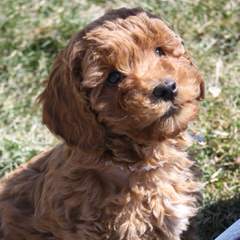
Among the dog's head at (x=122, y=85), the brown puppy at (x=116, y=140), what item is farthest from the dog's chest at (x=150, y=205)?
the dog's head at (x=122, y=85)

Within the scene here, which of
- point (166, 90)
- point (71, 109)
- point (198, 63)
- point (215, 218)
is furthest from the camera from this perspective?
point (198, 63)

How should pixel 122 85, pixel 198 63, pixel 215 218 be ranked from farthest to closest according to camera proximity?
pixel 198 63 → pixel 215 218 → pixel 122 85

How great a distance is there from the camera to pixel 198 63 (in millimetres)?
7023

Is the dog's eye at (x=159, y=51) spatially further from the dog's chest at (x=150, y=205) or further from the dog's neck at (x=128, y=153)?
the dog's chest at (x=150, y=205)

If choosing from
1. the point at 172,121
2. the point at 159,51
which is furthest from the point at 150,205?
the point at 159,51

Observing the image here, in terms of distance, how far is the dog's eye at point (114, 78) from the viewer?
448 centimetres

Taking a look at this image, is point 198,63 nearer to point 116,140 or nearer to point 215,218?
point 215,218

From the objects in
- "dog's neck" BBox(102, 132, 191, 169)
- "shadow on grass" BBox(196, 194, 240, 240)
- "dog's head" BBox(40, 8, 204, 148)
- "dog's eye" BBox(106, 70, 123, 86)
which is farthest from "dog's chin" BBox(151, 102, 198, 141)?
"shadow on grass" BBox(196, 194, 240, 240)

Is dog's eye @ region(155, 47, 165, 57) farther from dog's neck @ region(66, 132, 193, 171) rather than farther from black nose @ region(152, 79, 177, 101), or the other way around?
dog's neck @ region(66, 132, 193, 171)

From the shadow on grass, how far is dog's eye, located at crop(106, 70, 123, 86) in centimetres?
165

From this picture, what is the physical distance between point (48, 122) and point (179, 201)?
102 cm

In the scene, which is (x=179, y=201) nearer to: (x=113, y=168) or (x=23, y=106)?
(x=113, y=168)

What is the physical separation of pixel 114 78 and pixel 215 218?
5.90 feet

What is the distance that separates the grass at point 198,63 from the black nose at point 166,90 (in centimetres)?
164
